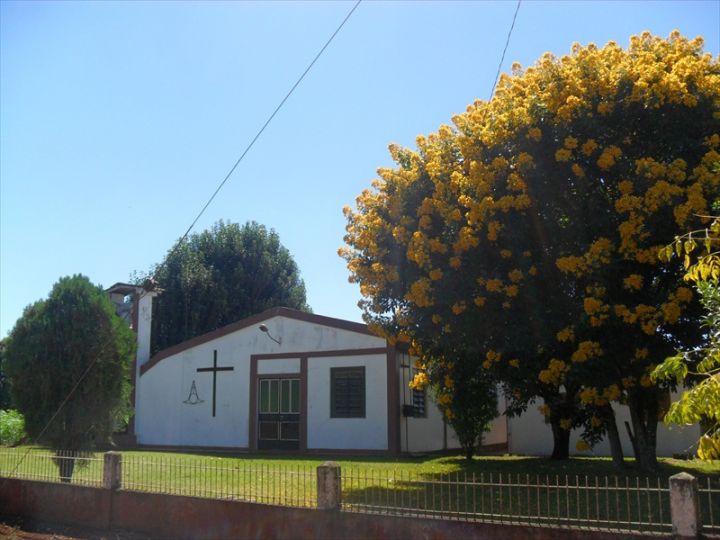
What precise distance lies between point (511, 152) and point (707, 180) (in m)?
3.11

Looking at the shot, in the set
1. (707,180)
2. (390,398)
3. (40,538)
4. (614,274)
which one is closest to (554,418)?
(390,398)

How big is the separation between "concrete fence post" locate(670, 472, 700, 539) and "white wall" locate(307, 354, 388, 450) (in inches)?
545

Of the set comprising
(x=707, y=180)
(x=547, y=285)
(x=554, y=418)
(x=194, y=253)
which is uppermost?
(x=194, y=253)

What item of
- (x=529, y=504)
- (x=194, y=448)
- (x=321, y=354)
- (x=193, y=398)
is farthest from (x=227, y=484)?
(x=193, y=398)

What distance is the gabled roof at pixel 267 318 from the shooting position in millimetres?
21219

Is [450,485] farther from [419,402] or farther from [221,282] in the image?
[221,282]

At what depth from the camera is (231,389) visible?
23500 millimetres

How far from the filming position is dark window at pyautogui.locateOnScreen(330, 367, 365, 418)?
2095cm

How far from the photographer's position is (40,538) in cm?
1024

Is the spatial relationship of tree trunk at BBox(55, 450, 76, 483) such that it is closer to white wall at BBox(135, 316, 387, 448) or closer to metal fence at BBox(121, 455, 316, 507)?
metal fence at BBox(121, 455, 316, 507)

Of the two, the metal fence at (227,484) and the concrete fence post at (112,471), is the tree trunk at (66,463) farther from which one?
the concrete fence post at (112,471)

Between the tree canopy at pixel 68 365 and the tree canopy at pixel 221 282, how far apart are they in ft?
80.1

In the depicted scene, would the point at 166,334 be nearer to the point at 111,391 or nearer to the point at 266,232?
the point at 266,232

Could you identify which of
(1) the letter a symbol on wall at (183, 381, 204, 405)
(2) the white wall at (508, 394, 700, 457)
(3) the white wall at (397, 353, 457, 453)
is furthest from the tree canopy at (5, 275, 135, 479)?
(2) the white wall at (508, 394, 700, 457)
